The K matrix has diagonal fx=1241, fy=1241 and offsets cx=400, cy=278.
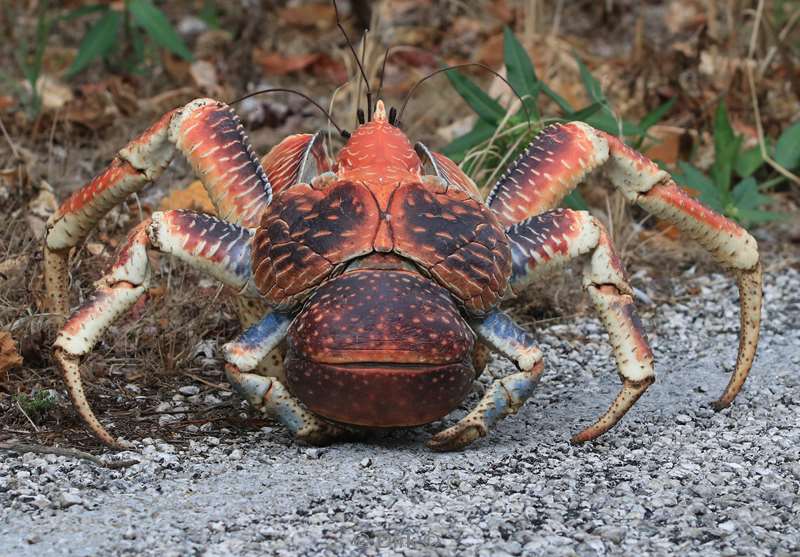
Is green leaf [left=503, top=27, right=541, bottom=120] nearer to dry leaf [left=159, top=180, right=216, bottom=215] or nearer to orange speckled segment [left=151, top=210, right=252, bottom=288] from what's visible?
dry leaf [left=159, top=180, right=216, bottom=215]

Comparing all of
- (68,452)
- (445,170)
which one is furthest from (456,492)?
(445,170)

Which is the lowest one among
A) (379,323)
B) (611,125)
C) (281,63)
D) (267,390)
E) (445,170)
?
(281,63)

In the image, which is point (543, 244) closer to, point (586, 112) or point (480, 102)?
point (586, 112)

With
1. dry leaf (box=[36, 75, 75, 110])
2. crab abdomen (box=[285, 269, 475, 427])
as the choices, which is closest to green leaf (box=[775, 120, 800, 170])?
crab abdomen (box=[285, 269, 475, 427])

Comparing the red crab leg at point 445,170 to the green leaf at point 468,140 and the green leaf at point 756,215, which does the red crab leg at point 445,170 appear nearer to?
the green leaf at point 468,140

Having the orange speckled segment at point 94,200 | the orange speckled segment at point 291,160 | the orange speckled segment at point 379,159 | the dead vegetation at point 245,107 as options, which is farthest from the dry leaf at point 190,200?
the orange speckled segment at point 379,159

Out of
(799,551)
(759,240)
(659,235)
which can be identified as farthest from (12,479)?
(759,240)

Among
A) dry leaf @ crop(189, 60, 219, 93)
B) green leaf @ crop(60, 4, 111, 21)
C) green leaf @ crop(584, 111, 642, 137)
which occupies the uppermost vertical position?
green leaf @ crop(60, 4, 111, 21)

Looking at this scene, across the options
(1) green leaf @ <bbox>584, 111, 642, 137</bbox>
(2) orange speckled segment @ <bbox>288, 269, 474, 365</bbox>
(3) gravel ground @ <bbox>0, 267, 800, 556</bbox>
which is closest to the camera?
(3) gravel ground @ <bbox>0, 267, 800, 556</bbox>
